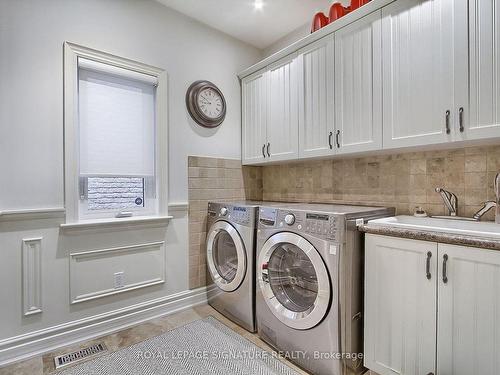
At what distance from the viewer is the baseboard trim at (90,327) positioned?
177 centimetres

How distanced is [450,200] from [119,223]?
239 centimetres

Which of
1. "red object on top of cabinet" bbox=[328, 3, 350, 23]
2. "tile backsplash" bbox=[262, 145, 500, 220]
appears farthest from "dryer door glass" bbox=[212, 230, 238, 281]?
"red object on top of cabinet" bbox=[328, 3, 350, 23]

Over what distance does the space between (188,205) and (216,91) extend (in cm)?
119

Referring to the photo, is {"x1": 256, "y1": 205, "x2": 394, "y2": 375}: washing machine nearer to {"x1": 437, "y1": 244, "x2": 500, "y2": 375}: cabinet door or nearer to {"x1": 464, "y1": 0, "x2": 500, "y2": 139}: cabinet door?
{"x1": 437, "y1": 244, "x2": 500, "y2": 375}: cabinet door

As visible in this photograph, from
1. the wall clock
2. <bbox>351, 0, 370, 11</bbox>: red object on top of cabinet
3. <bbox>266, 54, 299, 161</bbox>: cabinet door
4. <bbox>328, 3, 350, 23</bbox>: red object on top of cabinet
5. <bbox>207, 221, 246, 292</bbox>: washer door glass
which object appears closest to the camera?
<bbox>351, 0, 370, 11</bbox>: red object on top of cabinet

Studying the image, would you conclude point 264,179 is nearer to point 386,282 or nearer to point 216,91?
point 216,91

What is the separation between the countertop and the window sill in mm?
1643

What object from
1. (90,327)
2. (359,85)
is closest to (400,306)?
(359,85)

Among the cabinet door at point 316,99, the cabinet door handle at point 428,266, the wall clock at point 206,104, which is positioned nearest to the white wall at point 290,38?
the cabinet door at point 316,99

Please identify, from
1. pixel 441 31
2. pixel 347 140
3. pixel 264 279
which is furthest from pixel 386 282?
pixel 441 31

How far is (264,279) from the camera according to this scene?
1958 mm

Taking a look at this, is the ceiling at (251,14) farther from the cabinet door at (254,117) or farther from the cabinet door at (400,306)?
the cabinet door at (400,306)

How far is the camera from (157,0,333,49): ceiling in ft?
7.72

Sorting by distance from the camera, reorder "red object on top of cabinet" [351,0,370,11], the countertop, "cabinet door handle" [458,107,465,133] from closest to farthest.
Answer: the countertop
"cabinet door handle" [458,107,465,133]
"red object on top of cabinet" [351,0,370,11]
